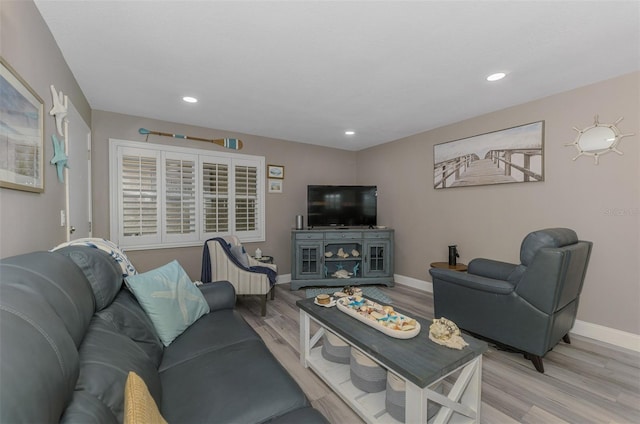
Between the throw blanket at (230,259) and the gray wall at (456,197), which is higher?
the gray wall at (456,197)

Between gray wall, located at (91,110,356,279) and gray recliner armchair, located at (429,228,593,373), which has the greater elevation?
gray wall, located at (91,110,356,279)

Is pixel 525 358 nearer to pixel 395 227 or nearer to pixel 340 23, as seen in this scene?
pixel 395 227

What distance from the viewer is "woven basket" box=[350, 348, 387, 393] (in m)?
1.68

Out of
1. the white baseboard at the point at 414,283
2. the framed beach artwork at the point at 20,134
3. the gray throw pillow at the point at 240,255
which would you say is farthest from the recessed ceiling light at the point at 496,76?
the gray throw pillow at the point at 240,255

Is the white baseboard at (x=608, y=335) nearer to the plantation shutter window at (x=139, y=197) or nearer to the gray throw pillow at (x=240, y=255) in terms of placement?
the gray throw pillow at (x=240, y=255)

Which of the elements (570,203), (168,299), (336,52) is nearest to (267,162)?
(336,52)

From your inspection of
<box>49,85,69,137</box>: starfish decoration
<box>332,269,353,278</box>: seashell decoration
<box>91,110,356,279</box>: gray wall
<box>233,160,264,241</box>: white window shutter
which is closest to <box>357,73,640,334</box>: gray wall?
<box>332,269,353,278</box>: seashell decoration

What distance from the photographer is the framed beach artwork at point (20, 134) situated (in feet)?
3.65

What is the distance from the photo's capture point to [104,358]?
0.97 metres

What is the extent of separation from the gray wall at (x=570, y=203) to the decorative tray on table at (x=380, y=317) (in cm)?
206

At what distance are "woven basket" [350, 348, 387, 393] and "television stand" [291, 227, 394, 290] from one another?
2.33 meters

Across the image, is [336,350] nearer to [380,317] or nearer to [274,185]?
[380,317]

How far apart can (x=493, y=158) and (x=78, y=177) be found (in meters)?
4.25

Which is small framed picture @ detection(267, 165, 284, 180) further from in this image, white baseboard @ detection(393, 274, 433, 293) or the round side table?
the round side table
